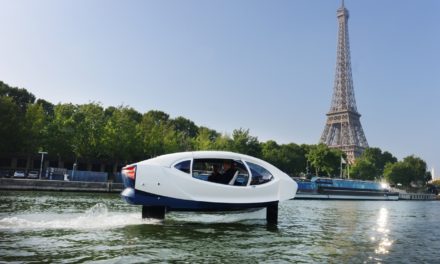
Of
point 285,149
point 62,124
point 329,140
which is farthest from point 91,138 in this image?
point 329,140

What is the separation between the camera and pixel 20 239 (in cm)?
1023

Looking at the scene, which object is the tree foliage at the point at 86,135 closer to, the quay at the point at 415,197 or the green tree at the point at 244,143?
the green tree at the point at 244,143

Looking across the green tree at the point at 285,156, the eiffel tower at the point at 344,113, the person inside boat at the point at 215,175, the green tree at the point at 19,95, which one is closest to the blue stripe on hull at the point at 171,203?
the person inside boat at the point at 215,175

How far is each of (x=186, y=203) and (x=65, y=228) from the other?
3969mm

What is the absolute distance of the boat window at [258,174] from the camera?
604 inches

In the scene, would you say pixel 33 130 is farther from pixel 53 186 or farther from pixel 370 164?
pixel 370 164

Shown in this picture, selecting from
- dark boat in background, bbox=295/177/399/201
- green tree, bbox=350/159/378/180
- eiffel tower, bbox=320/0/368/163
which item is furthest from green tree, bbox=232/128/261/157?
eiffel tower, bbox=320/0/368/163

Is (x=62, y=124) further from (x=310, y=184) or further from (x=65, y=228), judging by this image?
(x=65, y=228)

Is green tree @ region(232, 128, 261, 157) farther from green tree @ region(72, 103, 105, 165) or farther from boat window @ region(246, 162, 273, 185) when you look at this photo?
boat window @ region(246, 162, 273, 185)

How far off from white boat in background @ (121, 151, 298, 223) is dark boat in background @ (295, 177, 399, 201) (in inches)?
2220

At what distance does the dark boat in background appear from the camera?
74.2m

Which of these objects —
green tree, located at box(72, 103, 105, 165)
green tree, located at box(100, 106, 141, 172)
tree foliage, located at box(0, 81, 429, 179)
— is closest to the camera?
tree foliage, located at box(0, 81, 429, 179)

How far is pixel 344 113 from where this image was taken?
544ft

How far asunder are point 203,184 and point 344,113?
160353 mm
